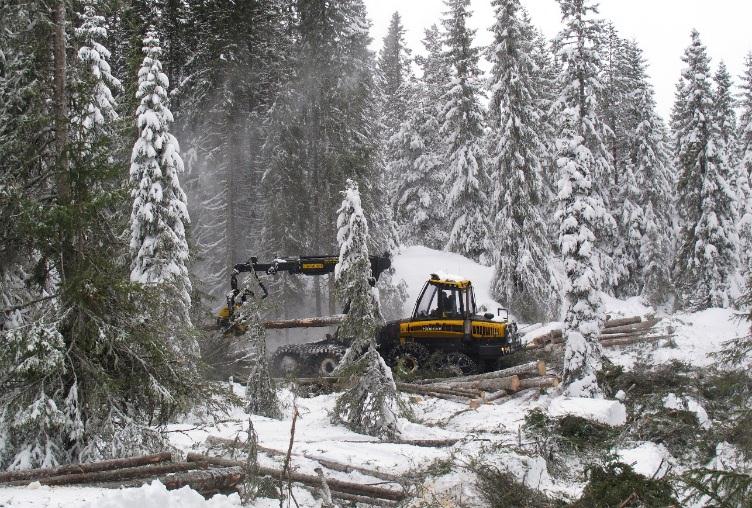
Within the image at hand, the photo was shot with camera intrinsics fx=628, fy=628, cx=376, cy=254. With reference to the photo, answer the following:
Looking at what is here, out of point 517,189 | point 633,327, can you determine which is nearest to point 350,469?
point 633,327

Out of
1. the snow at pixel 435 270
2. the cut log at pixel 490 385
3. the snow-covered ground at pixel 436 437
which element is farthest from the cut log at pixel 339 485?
the snow at pixel 435 270

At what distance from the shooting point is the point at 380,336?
19.5 metres

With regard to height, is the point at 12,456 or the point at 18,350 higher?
the point at 18,350

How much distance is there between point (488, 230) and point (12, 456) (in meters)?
27.5

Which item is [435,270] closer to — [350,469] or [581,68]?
[581,68]

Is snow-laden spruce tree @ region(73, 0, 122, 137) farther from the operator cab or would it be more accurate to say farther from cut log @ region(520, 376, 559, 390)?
cut log @ region(520, 376, 559, 390)

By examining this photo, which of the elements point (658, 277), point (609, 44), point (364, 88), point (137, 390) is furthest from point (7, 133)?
point (609, 44)

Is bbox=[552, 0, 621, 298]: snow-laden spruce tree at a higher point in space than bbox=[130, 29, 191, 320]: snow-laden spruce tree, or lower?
higher

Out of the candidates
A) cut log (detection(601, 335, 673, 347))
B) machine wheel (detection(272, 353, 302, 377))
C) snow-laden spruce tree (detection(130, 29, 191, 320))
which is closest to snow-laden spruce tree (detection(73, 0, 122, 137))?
snow-laden spruce tree (detection(130, 29, 191, 320))

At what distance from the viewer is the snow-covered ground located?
6476mm

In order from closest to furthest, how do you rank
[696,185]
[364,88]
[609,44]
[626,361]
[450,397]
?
[450,397] → [626,361] → [364,88] → [696,185] → [609,44]

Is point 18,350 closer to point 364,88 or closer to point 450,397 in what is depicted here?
point 450,397

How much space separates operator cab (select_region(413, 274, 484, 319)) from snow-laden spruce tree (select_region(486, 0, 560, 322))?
10306 millimetres

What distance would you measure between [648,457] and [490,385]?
7130 millimetres
